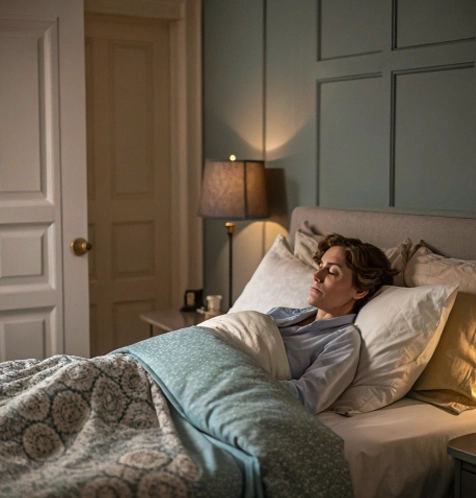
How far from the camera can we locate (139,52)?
498 cm

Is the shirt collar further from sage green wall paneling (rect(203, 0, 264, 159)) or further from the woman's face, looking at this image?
sage green wall paneling (rect(203, 0, 264, 159))

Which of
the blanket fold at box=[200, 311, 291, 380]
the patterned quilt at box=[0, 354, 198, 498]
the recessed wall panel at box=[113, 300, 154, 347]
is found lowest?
the recessed wall panel at box=[113, 300, 154, 347]

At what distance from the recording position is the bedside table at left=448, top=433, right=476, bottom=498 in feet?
7.67

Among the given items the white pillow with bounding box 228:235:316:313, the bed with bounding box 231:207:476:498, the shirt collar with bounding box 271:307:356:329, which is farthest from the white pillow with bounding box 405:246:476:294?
the white pillow with bounding box 228:235:316:313

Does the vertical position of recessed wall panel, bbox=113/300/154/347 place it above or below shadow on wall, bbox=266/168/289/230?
below

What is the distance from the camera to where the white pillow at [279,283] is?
3283 millimetres

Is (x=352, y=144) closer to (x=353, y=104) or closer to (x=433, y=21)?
(x=353, y=104)

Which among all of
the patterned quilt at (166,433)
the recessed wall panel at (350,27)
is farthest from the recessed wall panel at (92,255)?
the patterned quilt at (166,433)

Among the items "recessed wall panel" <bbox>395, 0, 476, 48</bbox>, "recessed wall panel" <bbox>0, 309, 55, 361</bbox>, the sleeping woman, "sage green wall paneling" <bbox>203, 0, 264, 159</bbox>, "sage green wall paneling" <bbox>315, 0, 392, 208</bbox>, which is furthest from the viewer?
"sage green wall paneling" <bbox>203, 0, 264, 159</bbox>

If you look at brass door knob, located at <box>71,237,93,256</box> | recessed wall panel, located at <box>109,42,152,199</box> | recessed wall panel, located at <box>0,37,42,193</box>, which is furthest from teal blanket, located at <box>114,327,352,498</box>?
recessed wall panel, located at <box>109,42,152,199</box>

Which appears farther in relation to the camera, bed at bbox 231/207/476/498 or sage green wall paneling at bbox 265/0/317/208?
sage green wall paneling at bbox 265/0/317/208

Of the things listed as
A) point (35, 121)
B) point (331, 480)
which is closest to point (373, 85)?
point (35, 121)

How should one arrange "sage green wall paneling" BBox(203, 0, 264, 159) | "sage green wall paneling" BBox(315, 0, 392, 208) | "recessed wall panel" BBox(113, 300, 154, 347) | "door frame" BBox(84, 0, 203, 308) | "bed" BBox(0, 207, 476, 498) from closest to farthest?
"bed" BBox(0, 207, 476, 498)
"sage green wall paneling" BBox(315, 0, 392, 208)
"sage green wall paneling" BBox(203, 0, 264, 159)
"door frame" BBox(84, 0, 203, 308)
"recessed wall panel" BBox(113, 300, 154, 347)

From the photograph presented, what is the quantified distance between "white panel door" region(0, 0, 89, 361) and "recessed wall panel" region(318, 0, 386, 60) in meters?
1.16
